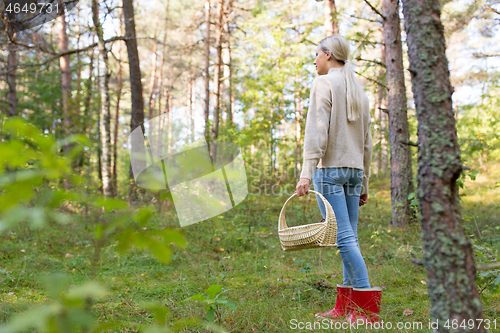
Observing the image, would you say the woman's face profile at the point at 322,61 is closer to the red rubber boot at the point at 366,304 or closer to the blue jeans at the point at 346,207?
the blue jeans at the point at 346,207

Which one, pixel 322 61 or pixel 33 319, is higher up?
pixel 322 61

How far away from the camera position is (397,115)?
5.16m

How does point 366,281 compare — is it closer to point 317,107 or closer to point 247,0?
point 317,107

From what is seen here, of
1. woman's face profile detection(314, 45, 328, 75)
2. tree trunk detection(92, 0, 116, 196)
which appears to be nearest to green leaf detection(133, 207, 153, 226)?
woman's face profile detection(314, 45, 328, 75)

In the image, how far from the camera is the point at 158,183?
771mm

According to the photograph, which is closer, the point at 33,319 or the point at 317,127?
the point at 33,319

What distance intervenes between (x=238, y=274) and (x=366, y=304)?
1581 mm

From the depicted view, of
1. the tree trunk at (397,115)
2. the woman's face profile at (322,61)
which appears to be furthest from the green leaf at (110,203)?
the tree trunk at (397,115)

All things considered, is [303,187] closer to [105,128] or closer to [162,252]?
[162,252]

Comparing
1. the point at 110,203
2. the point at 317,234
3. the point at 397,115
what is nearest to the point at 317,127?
the point at 317,234

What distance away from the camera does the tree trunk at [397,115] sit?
5.17 m

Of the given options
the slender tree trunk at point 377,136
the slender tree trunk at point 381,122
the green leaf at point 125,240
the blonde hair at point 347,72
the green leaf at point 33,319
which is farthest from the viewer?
the slender tree trunk at point 377,136

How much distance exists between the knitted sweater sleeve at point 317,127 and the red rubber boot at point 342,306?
2.75 feet

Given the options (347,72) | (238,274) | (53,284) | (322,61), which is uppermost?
(322,61)
